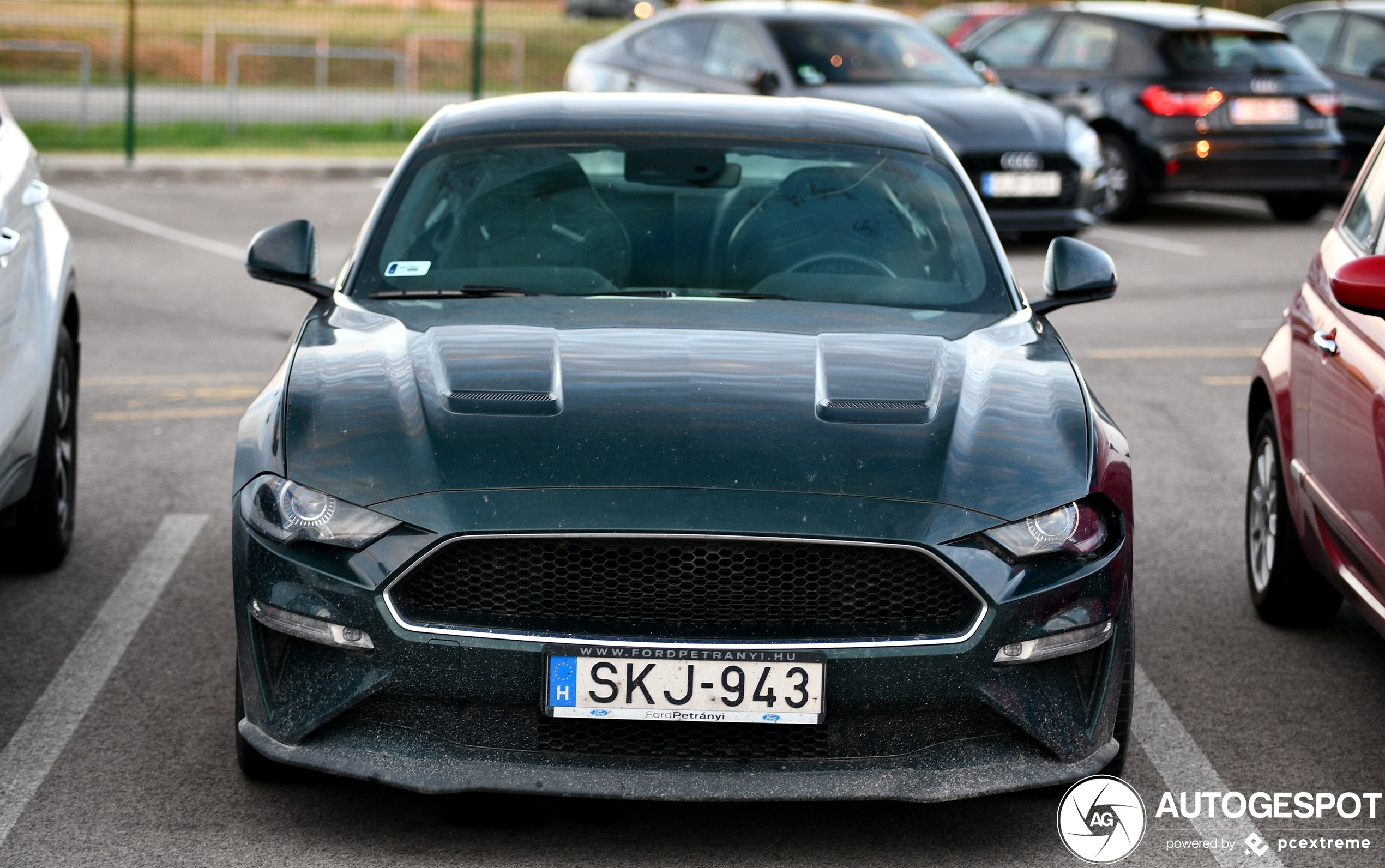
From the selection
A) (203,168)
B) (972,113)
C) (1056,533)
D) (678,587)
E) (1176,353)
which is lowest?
(203,168)

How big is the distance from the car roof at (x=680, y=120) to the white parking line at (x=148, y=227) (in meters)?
6.67

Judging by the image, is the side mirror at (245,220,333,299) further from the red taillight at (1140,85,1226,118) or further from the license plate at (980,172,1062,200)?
the red taillight at (1140,85,1226,118)

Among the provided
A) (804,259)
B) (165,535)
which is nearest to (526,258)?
(804,259)

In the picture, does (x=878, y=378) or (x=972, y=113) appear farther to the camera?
(x=972, y=113)

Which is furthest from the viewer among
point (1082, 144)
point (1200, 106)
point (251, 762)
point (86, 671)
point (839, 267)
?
point (1200, 106)

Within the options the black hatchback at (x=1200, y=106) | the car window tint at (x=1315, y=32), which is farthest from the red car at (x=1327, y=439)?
the car window tint at (x=1315, y=32)

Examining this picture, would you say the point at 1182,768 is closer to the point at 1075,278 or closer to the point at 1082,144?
the point at 1075,278

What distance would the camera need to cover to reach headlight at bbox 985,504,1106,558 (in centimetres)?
332

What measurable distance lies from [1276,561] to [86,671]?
3.26 meters

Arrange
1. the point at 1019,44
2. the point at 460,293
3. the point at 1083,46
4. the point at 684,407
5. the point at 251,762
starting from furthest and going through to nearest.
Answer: the point at 1019,44, the point at 1083,46, the point at 460,293, the point at 251,762, the point at 684,407

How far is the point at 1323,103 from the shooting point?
14.0 metres

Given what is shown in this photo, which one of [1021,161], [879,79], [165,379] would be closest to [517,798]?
[165,379]

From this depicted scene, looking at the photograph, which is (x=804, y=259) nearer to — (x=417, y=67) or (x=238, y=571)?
(x=238, y=571)

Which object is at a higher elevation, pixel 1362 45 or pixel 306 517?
pixel 306 517
